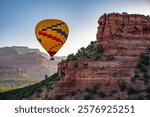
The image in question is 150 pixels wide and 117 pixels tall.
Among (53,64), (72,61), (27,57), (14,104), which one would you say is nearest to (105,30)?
(72,61)

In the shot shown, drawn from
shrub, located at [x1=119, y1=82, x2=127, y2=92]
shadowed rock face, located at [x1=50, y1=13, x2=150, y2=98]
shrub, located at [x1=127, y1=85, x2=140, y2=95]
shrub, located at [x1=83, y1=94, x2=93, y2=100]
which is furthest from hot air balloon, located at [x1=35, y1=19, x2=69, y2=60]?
shrub, located at [x1=127, y1=85, x2=140, y2=95]

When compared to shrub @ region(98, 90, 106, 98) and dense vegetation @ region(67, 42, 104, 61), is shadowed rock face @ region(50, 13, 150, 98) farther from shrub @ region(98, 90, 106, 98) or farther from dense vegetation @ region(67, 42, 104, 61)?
shrub @ region(98, 90, 106, 98)

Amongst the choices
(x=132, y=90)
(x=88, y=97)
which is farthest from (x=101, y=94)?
(x=132, y=90)

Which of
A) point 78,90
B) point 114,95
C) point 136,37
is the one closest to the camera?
point 114,95

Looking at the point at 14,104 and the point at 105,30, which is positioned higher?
the point at 105,30

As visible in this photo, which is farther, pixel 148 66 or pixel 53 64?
pixel 53 64

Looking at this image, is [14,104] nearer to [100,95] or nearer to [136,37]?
[100,95]

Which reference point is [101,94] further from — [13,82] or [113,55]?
[13,82]
